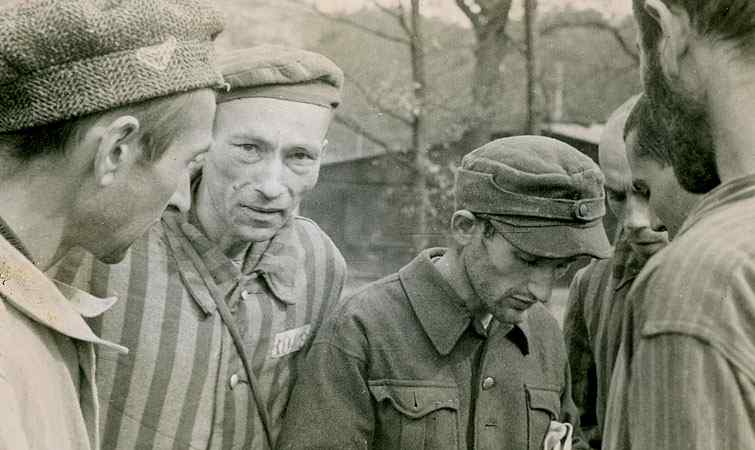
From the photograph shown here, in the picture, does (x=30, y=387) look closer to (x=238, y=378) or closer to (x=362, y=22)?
(x=238, y=378)

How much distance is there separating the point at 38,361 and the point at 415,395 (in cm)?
123

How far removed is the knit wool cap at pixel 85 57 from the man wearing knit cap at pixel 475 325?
106cm

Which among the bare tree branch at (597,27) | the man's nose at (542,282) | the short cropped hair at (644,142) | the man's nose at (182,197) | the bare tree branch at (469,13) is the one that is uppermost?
the bare tree branch at (597,27)

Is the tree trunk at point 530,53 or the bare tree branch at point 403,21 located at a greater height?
the bare tree branch at point 403,21

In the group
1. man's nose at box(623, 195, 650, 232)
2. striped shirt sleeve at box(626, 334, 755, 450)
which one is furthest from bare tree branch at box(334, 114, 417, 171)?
striped shirt sleeve at box(626, 334, 755, 450)

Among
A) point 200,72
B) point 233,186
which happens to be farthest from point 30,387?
point 233,186

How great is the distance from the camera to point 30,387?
1.47 meters

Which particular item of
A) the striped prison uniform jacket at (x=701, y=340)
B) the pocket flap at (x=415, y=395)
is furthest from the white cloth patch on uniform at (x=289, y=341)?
the striped prison uniform jacket at (x=701, y=340)

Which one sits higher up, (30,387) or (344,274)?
(344,274)

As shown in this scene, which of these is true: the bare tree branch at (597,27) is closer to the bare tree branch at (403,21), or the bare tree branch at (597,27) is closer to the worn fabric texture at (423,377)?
the bare tree branch at (403,21)

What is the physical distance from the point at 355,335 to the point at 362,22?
4.90 meters

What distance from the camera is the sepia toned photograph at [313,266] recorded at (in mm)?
1340

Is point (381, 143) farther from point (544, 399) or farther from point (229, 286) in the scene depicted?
point (229, 286)

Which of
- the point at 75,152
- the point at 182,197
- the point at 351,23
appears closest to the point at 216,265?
the point at 182,197
